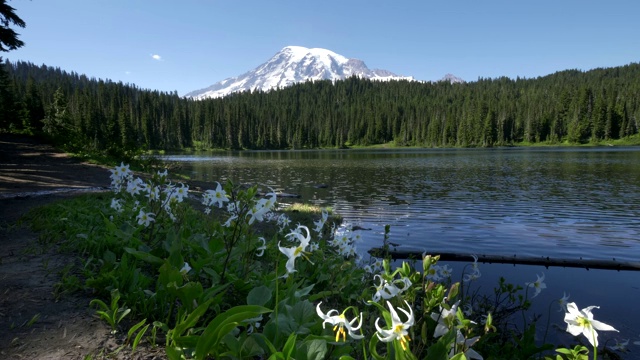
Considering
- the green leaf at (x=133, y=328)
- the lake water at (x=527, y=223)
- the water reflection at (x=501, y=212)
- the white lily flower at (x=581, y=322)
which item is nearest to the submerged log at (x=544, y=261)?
the lake water at (x=527, y=223)

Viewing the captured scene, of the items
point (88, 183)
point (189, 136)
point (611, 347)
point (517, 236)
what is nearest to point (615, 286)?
point (611, 347)

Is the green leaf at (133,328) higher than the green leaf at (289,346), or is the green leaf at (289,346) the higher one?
the green leaf at (289,346)

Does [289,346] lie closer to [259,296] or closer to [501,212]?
[259,296]

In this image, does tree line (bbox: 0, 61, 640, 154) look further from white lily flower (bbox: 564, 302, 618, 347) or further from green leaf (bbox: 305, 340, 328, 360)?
white lily flower (bbox: 564, 302, 618, 347)

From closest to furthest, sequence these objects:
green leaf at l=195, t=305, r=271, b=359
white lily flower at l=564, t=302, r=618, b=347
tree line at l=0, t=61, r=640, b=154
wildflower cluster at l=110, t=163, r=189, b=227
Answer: white lily flower at l=564, t=302, r=618, b=347, green leaf at l=195, t=305, r=271, b=359, wildflower cluster at l=110, t=163, r=189, b=227, tree line at l=0, t=61, r=640, b=154

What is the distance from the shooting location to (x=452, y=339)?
2.06 meters

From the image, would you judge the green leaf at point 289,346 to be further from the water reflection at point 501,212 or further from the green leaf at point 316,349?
the water reflection at point 501,212

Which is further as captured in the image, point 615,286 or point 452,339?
point 615,286

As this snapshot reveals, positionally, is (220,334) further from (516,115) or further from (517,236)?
(516,115)

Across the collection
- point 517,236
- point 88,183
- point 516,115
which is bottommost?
point 517,236

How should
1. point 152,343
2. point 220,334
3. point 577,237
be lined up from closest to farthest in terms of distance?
point 220,334 < point 152,343 < point 577,237

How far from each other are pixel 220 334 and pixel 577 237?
16618 millimetres

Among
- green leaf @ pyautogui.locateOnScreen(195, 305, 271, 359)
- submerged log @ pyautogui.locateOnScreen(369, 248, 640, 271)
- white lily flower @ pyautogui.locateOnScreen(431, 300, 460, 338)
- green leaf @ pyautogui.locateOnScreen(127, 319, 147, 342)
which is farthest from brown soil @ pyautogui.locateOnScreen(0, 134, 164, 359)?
submerged log @ pyautogui.locateOnScreen(369, 248, 640, 271)

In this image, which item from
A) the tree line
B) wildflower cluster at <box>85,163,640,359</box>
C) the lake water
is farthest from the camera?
the tree line
